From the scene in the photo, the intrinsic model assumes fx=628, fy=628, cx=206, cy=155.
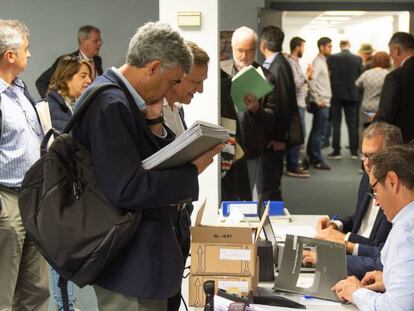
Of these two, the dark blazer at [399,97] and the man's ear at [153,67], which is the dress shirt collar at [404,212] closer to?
the man's ear at [153,67]

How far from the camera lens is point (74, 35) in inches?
251

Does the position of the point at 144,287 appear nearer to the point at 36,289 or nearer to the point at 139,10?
the point at 36,289

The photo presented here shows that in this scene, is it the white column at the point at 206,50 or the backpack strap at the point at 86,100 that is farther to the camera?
the white column at the point at 206,50

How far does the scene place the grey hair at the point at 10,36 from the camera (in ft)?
9.18

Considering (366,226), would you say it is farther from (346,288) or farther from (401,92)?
(401,92)

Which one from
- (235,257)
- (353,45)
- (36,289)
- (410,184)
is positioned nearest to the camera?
(410,184)

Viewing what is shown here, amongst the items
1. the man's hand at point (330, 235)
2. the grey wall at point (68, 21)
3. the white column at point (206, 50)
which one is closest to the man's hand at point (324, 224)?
the man's hand at point (330, 235)

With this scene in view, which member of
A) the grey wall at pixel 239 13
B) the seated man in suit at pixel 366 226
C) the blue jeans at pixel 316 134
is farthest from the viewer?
the blue jeans at pixel 316 134

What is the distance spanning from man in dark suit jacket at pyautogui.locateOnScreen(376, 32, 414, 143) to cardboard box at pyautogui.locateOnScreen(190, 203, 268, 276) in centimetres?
300

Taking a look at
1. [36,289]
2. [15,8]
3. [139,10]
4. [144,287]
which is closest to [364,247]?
[144,287]

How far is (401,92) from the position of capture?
4738 mm

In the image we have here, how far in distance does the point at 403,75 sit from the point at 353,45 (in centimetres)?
1516

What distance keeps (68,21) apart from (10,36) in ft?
12.1

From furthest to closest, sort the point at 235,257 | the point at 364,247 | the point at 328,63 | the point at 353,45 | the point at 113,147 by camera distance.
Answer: the point at 353,45 < the point at 328,63 < the point at 364,247 < the point at 235,257 < the point at 113,147
